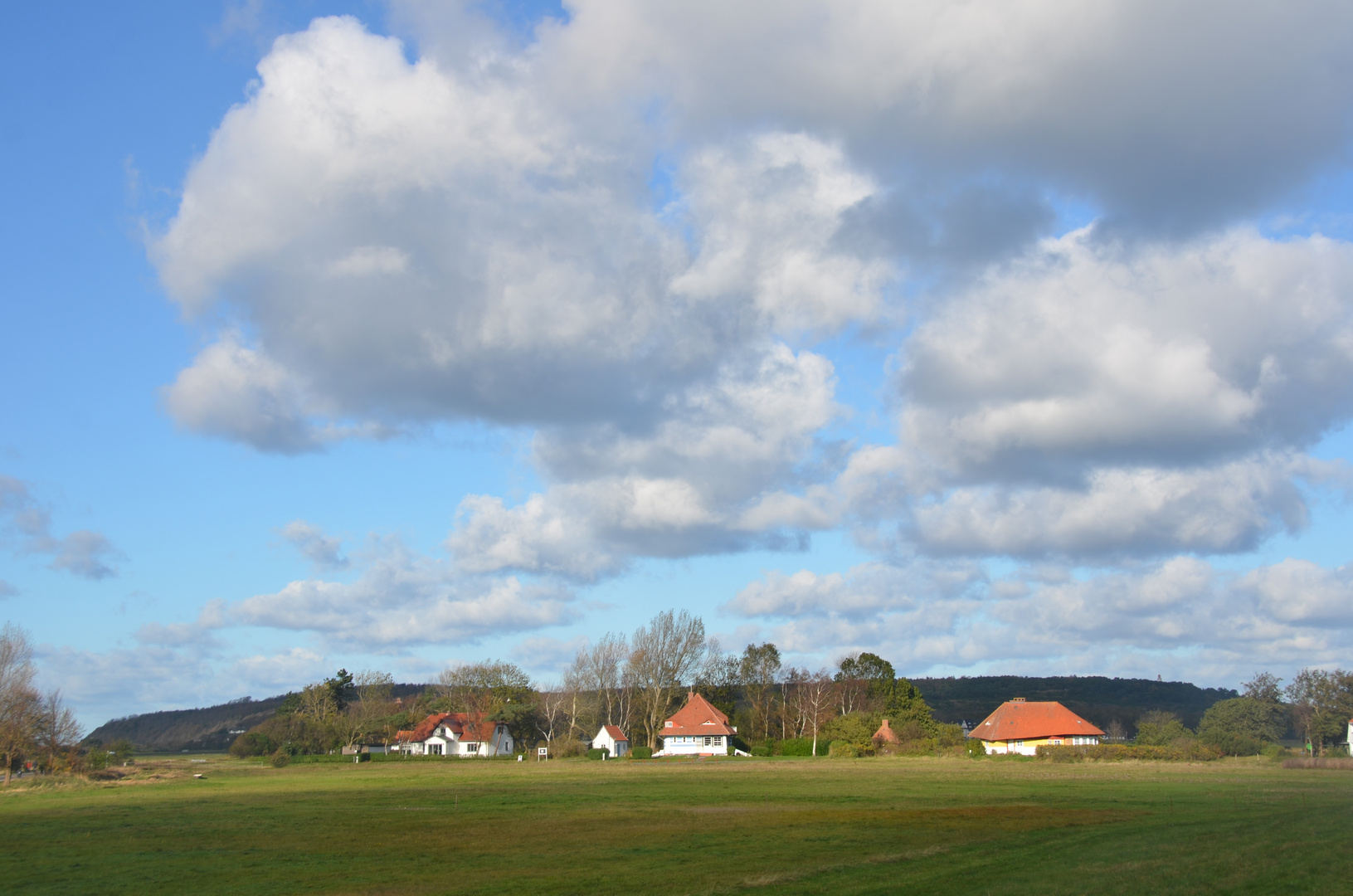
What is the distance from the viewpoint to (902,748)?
70688 millimetres

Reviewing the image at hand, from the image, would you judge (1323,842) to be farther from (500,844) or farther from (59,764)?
(59,764)

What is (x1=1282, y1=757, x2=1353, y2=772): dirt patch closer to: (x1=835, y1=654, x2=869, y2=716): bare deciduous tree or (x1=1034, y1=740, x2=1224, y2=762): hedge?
(x1=1034, y1=740, x2=1224, y2=762): hedge

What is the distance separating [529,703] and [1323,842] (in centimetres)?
8352

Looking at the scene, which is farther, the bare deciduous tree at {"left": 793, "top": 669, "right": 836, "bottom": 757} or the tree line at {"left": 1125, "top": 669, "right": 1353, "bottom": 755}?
the bare deciduous tree at {"left": 793, "top": 669, "right": 836, "bottom": 757}

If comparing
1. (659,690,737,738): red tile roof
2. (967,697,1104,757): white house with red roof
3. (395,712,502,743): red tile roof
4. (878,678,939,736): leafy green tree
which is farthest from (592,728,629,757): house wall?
(967,697,1104,757): white house with red roof

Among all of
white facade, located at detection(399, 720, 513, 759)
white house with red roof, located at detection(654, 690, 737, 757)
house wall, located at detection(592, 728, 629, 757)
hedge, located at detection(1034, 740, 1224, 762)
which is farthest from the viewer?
white facade, located at detection(399, 720, 513, 759)

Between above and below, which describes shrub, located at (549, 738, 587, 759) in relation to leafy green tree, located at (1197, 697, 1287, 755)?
below

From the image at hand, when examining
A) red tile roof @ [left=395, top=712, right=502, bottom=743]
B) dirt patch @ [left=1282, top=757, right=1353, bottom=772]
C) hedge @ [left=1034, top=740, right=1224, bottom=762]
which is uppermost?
dirt patch @ [left=1282, top=757, right=1353, bottom=772]

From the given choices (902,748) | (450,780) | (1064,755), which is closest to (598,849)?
(450,780)

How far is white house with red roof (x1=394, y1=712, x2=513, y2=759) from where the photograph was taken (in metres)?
95.2

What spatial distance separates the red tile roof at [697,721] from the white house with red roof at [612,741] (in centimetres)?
514

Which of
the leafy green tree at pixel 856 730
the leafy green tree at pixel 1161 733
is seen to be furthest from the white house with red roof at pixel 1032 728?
the leafy green tree at pixel 856 730

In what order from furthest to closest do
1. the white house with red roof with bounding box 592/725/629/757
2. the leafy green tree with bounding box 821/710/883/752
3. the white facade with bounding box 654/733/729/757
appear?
1. the white house with red roof with bounding box 592/725/629/757
2. the white facade with bounding box 654/733/729/757
3. the leafy green tree with bounding box 821/710/883/752

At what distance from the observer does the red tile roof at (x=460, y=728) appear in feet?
314
